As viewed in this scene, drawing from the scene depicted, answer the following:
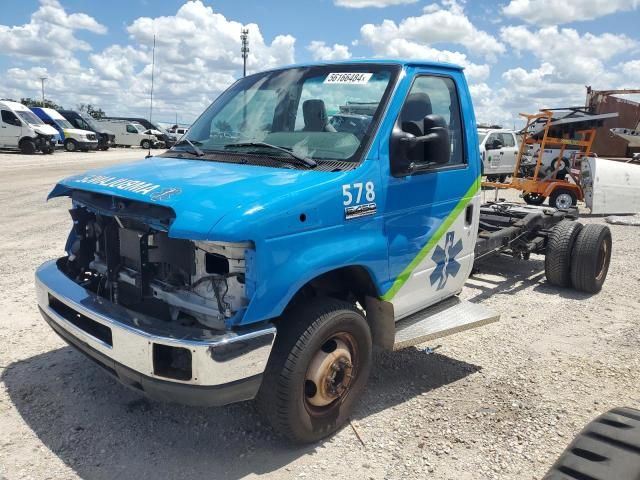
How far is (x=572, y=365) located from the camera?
15.4 feet

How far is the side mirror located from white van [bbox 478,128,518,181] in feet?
51.7

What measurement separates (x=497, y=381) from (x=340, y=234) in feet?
6.75

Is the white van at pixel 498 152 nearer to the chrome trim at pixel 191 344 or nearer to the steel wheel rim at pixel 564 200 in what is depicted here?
the steel wheel rim at pixel 564 200

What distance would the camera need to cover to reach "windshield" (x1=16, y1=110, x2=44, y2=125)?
26.9m

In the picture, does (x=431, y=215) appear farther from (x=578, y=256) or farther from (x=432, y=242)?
(x=578, y=256)

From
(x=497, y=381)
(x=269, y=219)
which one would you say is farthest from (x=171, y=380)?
(x=497, y=381)

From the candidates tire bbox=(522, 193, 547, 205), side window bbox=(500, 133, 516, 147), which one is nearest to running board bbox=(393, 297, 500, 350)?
tire bbox=(522, 193, 547, 205)

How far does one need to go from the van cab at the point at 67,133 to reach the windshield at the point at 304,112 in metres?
29.7

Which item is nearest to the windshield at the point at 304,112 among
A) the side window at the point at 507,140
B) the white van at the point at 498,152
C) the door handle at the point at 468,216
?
the door handle at the point at 468,216

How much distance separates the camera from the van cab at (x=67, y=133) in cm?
3072

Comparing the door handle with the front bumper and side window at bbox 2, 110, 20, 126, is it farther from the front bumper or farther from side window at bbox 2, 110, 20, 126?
side window at bbox 2, 110, 20, 126

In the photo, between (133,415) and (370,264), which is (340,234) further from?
(133,415)

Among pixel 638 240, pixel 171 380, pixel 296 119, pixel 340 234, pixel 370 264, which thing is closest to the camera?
pixel 171 380

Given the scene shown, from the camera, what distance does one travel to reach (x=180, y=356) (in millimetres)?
2914
